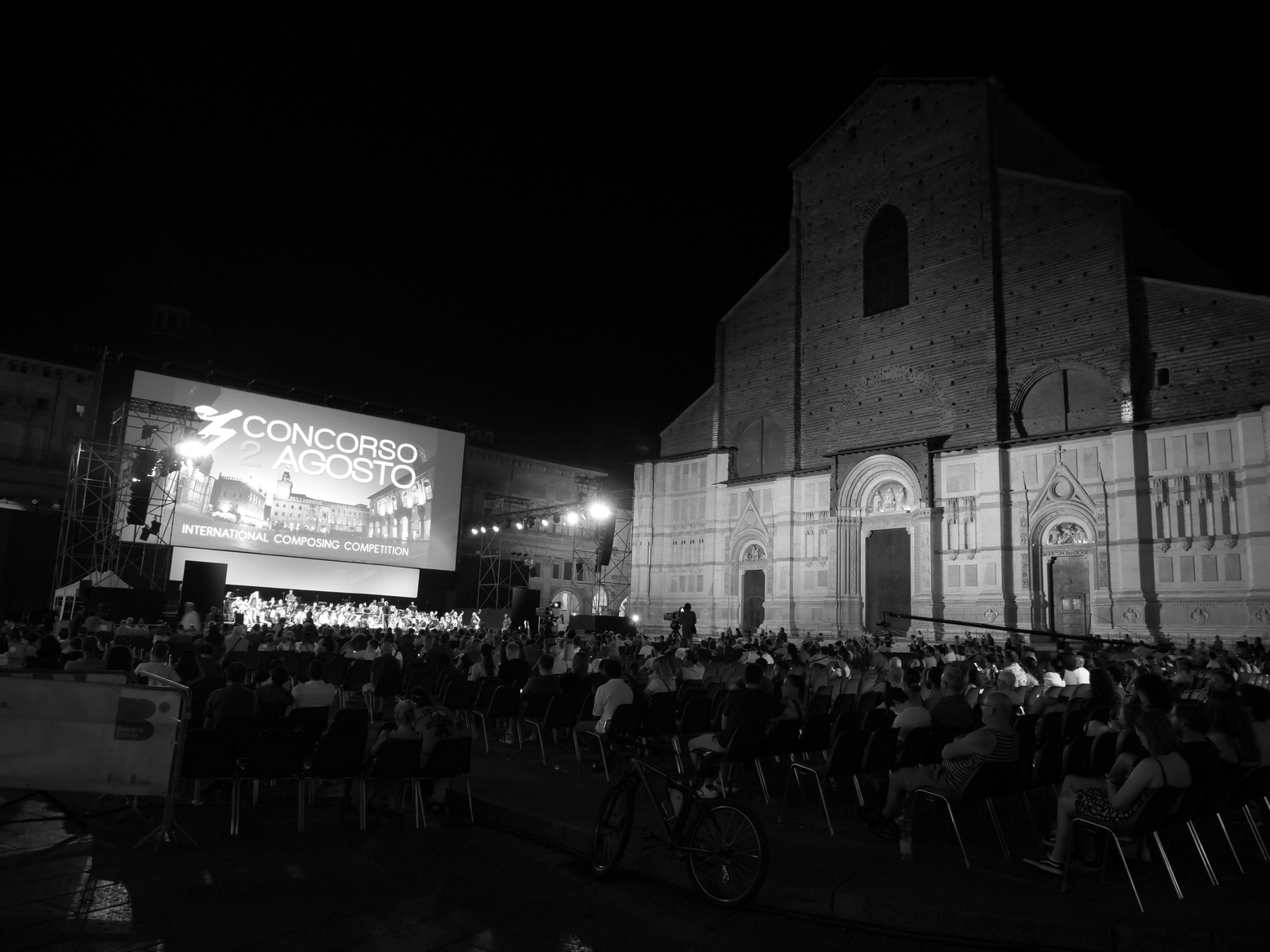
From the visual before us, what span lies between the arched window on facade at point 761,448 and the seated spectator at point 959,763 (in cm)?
2286

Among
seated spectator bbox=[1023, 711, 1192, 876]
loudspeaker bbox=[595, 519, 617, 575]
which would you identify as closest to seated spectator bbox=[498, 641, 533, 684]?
seated spectator bbox=[1023, 711, 1192, 876]

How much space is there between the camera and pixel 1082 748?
6.78m

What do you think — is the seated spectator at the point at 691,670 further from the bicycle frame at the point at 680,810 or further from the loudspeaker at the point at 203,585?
the loudspeaker at the point at 203,585

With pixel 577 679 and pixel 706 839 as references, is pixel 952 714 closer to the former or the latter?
pixel 706 839

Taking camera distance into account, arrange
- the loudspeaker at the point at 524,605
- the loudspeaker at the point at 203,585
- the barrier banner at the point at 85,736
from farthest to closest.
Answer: the loudspeaker at the point at 524,605 < the loudspeaker at the point at 203,585 < the barrier banner at the point at 85,736

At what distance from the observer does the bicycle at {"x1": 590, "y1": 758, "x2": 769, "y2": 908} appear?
193 inches

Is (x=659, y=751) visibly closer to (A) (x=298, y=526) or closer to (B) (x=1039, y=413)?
(B) (x=1039, y=413)

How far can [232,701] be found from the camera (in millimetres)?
7457

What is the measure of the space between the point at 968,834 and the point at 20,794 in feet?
27.1

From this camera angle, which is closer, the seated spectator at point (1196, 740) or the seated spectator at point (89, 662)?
the seated spectator at point (1196, 740)

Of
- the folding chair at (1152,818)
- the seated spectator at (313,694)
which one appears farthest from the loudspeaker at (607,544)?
the folding chair at (1152,818)

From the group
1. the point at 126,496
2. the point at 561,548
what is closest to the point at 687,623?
the point at 126,496

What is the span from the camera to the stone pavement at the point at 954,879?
15.3ft

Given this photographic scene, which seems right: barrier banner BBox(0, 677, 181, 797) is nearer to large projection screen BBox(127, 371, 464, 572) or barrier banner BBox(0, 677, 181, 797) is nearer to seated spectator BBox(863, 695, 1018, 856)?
seated spectator BBox(863, 695, 1018, 856)
